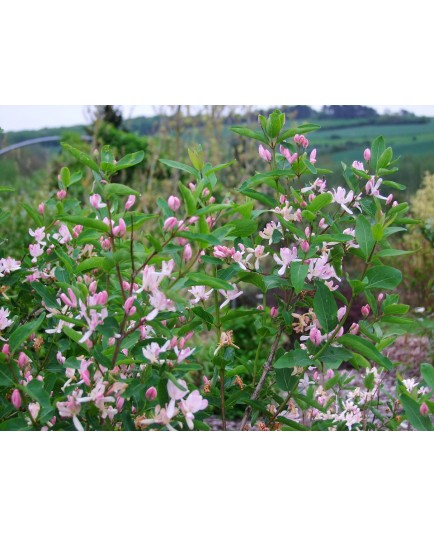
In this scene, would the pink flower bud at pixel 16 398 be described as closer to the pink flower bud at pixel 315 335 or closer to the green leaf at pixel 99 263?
the green leaf at pixel 99 263

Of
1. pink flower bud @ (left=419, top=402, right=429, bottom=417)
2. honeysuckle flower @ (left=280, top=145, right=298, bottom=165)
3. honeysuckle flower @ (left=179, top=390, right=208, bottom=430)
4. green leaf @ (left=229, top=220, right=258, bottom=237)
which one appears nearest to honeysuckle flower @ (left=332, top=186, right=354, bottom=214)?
honeysuckle flower @ (left=280, top=145, right=298, bottom=165)

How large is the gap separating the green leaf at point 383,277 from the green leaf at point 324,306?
0.26ft

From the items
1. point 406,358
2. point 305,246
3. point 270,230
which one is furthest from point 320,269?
point 406,358

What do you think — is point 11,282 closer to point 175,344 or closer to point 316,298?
point 175,344

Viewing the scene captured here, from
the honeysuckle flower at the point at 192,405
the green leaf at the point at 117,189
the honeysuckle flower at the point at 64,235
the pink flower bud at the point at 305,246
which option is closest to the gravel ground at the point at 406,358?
the honeysuckle flower at the point at 64,235

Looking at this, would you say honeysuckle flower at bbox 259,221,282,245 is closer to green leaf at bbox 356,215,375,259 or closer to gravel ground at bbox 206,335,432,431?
green leaf at bbox 356,215,375,259

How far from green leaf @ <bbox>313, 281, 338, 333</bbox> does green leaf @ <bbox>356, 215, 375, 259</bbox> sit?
11 cm

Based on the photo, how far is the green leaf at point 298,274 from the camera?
1.27m

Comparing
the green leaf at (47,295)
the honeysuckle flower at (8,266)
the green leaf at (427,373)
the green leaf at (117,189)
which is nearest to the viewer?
the green leaf at (117,189)

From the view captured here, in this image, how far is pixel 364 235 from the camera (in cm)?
126

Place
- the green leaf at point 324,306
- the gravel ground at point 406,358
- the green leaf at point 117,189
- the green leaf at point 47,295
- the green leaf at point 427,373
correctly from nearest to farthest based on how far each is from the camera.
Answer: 1. the green leaf at point 117,189
2. the green leaf at point 427,373
3. the green leaf at point 324,306
4. the green leaf at point 47,295
5. the gravel ground at point 406,358

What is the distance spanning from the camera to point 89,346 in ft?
3.75

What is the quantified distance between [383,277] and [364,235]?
0.09 metres
